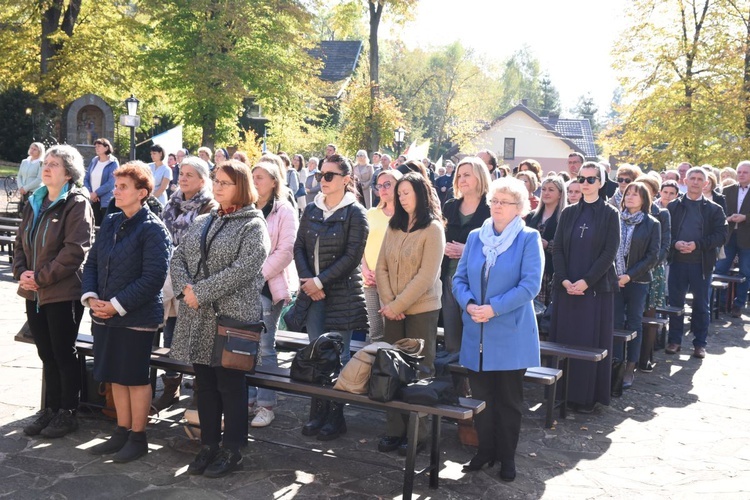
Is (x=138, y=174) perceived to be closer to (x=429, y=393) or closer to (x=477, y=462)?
(x=429, y=393)

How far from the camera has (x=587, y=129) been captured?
7456 cm

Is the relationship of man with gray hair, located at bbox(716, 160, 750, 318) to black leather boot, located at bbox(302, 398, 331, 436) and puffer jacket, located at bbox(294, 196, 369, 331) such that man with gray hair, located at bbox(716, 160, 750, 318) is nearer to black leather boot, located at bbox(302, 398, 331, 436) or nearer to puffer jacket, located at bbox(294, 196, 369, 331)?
puffer jacket, located at bbox(294, 196, 369, 331)

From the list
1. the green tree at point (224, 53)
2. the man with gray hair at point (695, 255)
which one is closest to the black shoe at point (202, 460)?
the man with gray hair at point (695, 255)

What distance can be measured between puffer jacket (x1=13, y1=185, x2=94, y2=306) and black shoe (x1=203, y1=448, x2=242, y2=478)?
5.26ft

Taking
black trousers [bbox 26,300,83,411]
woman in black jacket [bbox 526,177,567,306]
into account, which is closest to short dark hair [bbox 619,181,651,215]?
woman in black jacket [bbox 526,177,567,306]

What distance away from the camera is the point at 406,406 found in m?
4.78

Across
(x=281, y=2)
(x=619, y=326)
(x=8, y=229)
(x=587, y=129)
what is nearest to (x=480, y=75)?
(x=587, y=129)

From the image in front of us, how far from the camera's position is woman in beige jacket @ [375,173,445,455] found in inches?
219

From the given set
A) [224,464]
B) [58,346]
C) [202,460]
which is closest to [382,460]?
[224,464]

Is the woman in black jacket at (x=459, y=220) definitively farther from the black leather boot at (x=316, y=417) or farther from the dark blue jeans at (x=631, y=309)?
the dark blue jeans at (x=631, y=309)

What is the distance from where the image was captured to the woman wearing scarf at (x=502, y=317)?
16.6ft

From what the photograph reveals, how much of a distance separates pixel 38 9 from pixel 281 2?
29.3ft

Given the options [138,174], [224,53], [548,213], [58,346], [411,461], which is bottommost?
[411,461]

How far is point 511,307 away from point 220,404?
6.76 feet
